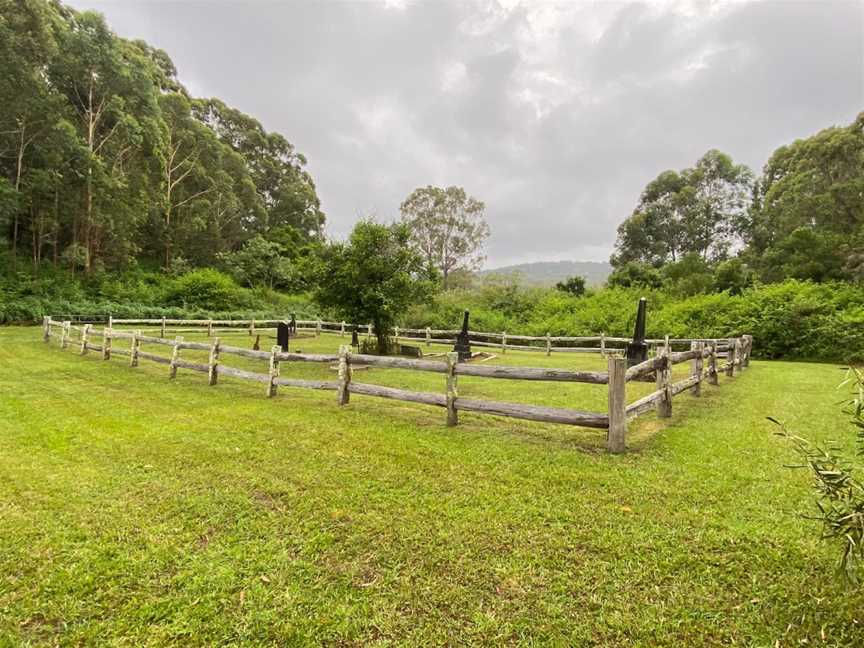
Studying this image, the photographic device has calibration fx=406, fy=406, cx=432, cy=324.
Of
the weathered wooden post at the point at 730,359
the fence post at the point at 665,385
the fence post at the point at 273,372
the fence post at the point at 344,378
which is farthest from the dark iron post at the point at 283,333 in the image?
the weathered wooden post at the point at 730,359

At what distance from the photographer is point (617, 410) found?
16.4 ft

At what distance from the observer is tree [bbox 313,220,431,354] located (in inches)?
547

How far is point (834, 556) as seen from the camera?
280 cm

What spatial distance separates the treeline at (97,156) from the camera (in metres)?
23.3

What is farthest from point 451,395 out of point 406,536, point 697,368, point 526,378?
point 697,368

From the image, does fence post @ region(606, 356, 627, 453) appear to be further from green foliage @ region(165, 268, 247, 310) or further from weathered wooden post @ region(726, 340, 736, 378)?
green foliage @ region(165, 268, 247, 310)

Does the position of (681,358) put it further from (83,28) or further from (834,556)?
(83,28)

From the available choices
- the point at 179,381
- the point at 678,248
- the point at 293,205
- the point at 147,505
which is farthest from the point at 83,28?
the point at 678,248

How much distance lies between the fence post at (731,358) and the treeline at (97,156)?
33935mm

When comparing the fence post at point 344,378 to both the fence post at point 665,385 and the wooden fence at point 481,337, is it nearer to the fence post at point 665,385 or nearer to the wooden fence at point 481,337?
the fence post at point 665,385

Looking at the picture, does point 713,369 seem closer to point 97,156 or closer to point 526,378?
point 526,378

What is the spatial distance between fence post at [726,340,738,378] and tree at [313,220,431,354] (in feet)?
30.9

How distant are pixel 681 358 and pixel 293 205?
49120mm

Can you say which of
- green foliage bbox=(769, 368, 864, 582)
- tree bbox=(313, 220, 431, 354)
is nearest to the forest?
tree bbox=(313, 220, 431, 354)
